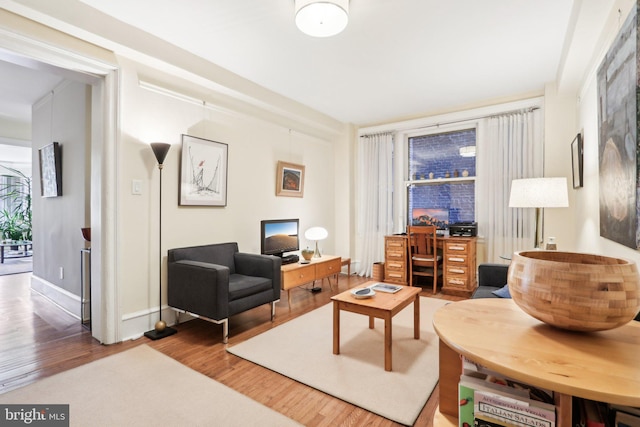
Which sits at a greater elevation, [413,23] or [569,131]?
[413,23]

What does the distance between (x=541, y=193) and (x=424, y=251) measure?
1696 millimetres

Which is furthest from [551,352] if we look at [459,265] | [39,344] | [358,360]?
[459,265]

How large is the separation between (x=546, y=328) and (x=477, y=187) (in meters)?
4.01

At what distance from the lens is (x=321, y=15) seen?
2211 mm

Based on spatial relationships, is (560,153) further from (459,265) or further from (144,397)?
(144,397)

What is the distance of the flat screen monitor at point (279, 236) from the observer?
12.9 feet

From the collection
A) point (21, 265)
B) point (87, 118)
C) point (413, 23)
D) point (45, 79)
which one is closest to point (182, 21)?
point (87, 118)

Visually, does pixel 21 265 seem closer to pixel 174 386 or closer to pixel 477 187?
pixel 174 386

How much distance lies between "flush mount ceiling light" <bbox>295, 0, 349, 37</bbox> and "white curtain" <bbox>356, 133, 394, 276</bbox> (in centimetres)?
300

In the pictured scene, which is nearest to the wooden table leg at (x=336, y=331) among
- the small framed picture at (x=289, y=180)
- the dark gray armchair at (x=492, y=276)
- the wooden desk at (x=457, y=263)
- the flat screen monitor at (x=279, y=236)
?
the dark gray armchair at (x=492, y=276)

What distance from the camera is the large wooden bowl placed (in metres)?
0.74

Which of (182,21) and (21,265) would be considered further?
(21,265)

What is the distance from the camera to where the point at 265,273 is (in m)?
3.23

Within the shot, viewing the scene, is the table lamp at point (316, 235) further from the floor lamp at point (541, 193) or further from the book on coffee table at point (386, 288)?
the floor lamp at point (541, 193)
